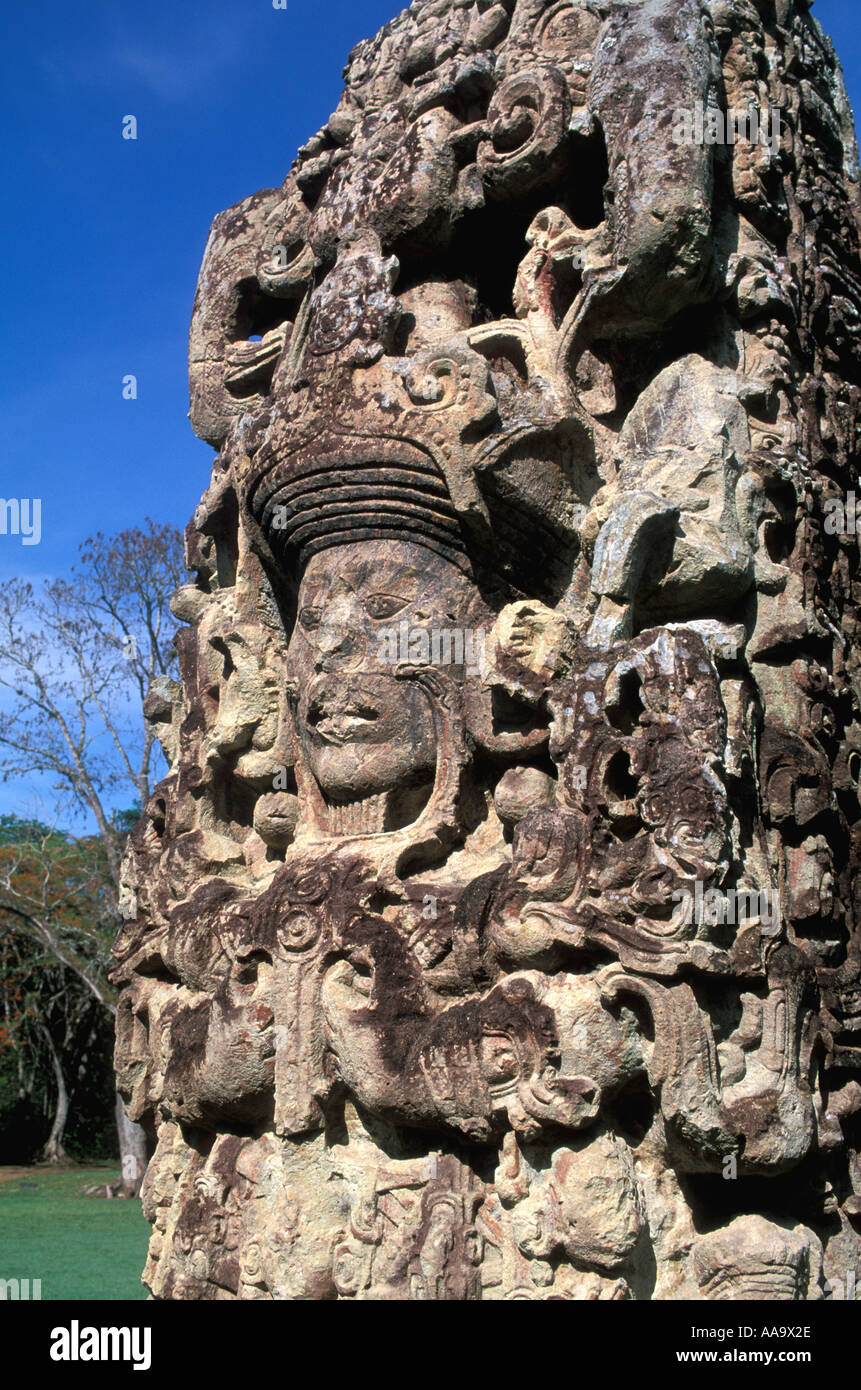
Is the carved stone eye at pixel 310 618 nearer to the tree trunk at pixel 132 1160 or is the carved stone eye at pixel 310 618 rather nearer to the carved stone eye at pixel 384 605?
the carved stone eye at pixel 384 605

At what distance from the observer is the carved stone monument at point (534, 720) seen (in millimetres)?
3201

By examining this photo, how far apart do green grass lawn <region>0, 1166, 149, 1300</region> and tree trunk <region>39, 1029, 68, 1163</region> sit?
1413 millimetres

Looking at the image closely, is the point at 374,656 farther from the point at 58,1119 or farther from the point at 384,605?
the point at 58,1119

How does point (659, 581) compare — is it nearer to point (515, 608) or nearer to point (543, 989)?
point (515, 608)

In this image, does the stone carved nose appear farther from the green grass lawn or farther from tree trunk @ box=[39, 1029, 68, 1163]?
tree trunk @ box=[39, 1029, 68, 1163]

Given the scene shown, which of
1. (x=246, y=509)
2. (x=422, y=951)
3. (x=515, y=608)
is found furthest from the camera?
(x=246, y=509)

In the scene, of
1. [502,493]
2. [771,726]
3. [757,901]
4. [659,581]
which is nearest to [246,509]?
[502,493]

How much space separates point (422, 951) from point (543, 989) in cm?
44

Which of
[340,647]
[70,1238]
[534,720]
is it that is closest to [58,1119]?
[70,1238]

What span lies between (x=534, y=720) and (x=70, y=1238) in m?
8.36

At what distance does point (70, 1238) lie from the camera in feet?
33.3

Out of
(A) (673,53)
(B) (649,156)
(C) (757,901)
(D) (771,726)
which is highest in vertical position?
(A) (673,53)

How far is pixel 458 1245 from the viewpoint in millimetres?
3299

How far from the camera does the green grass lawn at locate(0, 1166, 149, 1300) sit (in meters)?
7.83
